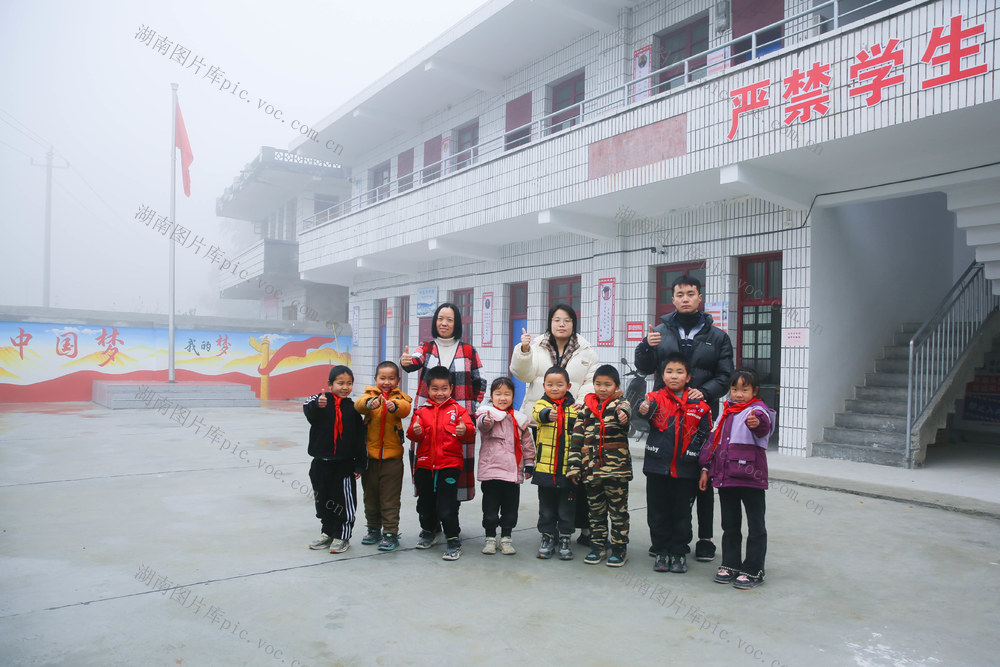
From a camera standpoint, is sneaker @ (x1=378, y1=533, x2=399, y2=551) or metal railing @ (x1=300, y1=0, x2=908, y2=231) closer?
sneaker @ (x1=378, y1=533, x2=399, y2=551)

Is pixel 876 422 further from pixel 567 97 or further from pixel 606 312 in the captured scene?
pixel 567 97

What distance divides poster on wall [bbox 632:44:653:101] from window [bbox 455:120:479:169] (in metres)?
4.73

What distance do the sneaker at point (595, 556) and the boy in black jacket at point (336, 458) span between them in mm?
1498

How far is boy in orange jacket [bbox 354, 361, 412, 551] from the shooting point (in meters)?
4.33

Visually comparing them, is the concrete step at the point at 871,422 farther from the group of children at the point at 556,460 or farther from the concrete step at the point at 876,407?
the group of children at the point at 556,460


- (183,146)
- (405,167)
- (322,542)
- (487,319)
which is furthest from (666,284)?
(183,146)

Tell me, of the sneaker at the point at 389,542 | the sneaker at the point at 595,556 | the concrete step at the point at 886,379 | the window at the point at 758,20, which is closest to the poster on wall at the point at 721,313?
the concrete step at the point at 886,379

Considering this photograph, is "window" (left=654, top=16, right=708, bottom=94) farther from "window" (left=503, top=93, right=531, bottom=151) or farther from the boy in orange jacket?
the boy in orange jacket

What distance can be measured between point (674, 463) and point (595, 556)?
747 millimetres

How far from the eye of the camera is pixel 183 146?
16375mm

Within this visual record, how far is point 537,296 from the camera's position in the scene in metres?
12.8

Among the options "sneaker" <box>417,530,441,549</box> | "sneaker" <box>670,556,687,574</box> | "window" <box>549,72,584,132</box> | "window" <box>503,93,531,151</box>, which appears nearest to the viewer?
"sneaker" <box>670,556,687,574</box>

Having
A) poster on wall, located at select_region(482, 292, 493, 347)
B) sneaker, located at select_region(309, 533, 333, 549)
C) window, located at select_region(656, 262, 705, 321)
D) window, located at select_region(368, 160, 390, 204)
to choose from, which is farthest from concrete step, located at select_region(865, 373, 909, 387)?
window, located at select_region(368, 160, 390, 204)

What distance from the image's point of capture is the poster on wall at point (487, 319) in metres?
14.0
